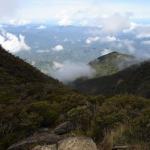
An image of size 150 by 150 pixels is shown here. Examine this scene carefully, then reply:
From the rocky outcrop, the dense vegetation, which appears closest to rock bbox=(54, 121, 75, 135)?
the dense vegetation

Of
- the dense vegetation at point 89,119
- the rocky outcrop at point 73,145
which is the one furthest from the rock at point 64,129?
the rocky outcrop at point 73,145

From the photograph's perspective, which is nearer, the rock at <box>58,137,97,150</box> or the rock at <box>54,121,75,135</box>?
the rock at <box>58,137,97,150</box>

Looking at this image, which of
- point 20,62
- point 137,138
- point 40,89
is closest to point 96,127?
point 137,138

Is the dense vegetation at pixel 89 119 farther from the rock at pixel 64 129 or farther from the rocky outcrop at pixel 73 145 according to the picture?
the rocky outcrop at pixel 73 145

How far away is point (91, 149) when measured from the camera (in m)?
11.2

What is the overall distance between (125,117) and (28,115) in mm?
4576

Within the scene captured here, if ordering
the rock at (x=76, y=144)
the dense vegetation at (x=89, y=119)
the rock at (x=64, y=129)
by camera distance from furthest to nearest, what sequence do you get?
the rock at (x=64, y=129)
the dense vegetation at (x=89, y=119)
the rock at (x=76, y=144)

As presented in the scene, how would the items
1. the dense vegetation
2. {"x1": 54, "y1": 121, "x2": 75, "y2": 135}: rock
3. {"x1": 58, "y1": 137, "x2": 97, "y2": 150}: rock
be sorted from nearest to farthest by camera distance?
1. {"x1": 58, "y1": 137, "x2": 97, "y2": 150}: rock
2. the dense vegetation
3. {"x1": 54, "y1": 121, "x2": 75, "y2": 135}: rock

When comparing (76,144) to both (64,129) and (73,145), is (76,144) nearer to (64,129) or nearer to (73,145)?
(73,145)

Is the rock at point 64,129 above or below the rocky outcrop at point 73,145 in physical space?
above

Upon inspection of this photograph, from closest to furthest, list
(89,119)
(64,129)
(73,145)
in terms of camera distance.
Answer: (73,145)
(64,129)
(89,119)

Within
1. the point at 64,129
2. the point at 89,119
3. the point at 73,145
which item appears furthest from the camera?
the point at 89,119

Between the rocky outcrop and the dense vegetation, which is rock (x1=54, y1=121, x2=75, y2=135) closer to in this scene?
the dense vegetation

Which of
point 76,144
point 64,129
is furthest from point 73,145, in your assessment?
point 64,129
